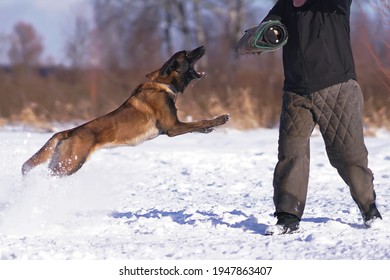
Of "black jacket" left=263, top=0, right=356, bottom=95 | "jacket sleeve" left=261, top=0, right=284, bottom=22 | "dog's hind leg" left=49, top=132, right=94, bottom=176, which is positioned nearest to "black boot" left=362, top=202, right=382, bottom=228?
"black jacket" left=263, top=0, right=356, bottom=95

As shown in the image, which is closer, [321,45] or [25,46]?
[321,45]

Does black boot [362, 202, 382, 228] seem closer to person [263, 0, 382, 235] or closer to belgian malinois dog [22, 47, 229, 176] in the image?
person [263, 0, 382, 235]

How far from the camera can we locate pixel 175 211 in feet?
21.1

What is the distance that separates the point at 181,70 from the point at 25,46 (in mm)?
34454

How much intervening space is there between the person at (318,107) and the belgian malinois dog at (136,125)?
1.50m

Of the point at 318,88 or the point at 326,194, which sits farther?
the point at 326,194

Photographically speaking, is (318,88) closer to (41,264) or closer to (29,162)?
(41,264)

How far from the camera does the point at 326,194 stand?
7426mm

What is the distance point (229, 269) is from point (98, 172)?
488 cm

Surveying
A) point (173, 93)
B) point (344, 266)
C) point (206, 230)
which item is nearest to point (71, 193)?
point (173, 93)

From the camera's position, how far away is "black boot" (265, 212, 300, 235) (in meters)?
5.23

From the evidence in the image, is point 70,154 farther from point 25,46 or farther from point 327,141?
point 25,46

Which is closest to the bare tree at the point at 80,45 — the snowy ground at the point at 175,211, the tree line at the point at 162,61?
the tree line at the point at 162,61

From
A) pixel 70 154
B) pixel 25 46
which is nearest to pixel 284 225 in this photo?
pixel 70 154
